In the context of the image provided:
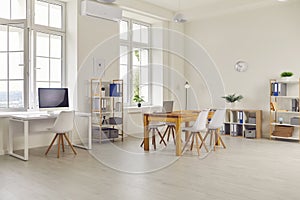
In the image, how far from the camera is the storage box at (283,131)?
6.76m

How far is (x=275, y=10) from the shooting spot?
23.6ft

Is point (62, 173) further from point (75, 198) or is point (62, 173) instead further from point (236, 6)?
point (236, 6)

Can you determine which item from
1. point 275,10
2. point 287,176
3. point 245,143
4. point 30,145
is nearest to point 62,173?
point 30,145

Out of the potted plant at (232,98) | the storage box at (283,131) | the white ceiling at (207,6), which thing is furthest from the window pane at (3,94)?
the storage box at (283,131)

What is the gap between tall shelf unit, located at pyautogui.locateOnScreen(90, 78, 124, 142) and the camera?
648 centimetres

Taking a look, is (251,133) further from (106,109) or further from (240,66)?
(106,109)

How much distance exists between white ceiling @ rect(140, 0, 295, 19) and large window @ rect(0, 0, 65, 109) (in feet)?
8.19

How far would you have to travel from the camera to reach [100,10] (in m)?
6.65

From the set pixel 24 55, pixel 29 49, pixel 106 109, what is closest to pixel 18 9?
pixel 29 49

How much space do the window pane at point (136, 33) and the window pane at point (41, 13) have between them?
2.50m

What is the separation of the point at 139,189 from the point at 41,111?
3238 mm

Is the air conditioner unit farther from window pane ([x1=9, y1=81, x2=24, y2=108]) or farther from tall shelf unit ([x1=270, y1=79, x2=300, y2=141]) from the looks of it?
tall shelf unit ([x1=270, y1=79, x2=300, y2=141])

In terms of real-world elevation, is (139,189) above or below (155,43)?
below

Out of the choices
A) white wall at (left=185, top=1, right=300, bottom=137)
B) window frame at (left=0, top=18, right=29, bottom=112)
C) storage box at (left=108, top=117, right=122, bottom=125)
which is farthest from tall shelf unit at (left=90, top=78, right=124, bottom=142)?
white wall at (left=185, top=1, right=300, bottom=137)
